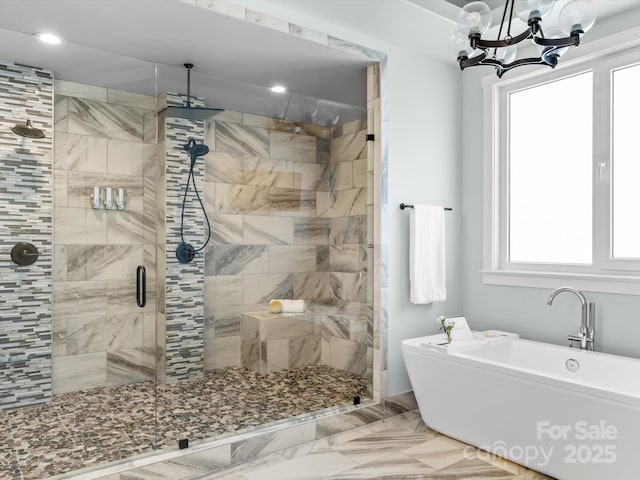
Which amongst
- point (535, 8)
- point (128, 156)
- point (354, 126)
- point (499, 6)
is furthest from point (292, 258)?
point (499, 6)

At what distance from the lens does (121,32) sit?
2.71 metres

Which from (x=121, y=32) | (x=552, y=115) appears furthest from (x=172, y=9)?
(x=552, y=115)

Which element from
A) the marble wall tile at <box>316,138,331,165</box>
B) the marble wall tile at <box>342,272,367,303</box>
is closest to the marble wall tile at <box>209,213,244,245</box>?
the marble wall tile at <box>316,138,331,165</box>

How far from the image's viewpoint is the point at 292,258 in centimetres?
308

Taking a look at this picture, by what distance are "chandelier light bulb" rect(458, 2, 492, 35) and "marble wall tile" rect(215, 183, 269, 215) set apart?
1469 mm

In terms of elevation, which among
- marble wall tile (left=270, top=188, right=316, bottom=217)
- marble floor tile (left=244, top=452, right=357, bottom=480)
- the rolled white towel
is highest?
marble wall tile (left=270, top=188, right=316, bottom=217)

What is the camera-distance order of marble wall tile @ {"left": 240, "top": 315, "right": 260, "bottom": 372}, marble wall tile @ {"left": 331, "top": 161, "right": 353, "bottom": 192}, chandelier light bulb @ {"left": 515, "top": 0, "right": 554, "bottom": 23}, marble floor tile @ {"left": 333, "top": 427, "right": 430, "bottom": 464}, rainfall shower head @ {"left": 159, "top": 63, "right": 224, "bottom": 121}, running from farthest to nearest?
marble wall tile @ {"left": 331, "top": 161, "right": 353, "bottom": 192}, marble wall tile @ {"left": 240, "top": 315, "right": 260, "bottom": 372}, marble floor tile @ {"left": 333, "top": 427, "right": 430, "bottom": 464}, rainfall shower head @ {"left": 159, "top": 63, "right": 224, "bottom": 121}, chandelier light bulb @ {"left": 515, "top": 0, "right": 554, "bottom": 23}

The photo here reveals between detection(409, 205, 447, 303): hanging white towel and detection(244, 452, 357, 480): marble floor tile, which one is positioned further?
detection(409, 205, 447, 303): hanging white towel

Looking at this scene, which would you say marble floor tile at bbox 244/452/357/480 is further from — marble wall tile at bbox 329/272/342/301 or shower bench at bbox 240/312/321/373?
marble wall tile at bbox 329/272/342/301

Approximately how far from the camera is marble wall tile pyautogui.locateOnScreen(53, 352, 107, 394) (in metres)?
2.49

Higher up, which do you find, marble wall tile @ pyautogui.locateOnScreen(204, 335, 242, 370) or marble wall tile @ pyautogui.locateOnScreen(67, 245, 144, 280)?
marble wall tile @ pyautogui.locateOnScreen(67, 245, 144, 280)

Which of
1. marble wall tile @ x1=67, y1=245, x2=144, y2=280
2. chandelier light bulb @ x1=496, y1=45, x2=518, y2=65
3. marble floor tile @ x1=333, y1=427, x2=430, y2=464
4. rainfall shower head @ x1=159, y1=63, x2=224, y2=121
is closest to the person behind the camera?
chandelier light bulb @ x1=496, y1=45, x2=518, y2=65

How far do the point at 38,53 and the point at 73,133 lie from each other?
1.30 ft

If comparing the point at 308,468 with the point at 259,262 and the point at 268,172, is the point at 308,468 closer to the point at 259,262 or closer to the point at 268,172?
the point at 259,262
